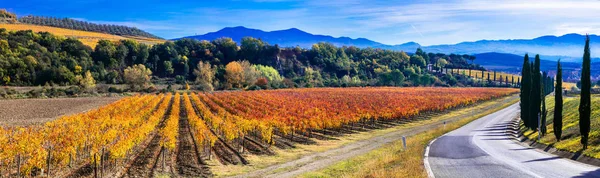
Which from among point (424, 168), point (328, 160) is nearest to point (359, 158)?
point (328, 160)

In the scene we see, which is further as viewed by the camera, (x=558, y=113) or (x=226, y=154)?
(x=226, y=154)

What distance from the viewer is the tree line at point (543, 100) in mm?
24188

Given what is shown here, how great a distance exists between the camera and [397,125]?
5325cm

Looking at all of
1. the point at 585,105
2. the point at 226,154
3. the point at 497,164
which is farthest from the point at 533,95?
the point at 226,154

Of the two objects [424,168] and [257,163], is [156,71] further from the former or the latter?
[424,168]

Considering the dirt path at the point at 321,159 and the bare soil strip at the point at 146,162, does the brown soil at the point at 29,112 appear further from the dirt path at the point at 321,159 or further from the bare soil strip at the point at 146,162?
the dirt path at the point at 321,159

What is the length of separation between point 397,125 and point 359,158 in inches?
1039

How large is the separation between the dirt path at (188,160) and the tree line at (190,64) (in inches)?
3386

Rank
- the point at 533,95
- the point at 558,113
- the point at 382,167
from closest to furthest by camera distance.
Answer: the point at 382,167
the point at 558,113
the point at 533,95

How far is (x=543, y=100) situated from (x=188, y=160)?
2564 centimetres

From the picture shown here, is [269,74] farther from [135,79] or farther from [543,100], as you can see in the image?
[543,100]

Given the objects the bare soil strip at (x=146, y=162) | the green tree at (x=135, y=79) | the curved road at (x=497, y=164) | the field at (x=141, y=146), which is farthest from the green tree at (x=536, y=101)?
the green tree at (x=135, y=79)

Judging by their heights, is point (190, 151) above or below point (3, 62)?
below

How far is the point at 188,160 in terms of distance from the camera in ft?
91.6
